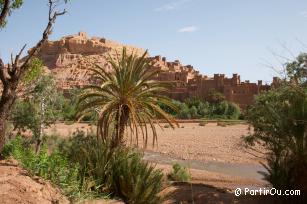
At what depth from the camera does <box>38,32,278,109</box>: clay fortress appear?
69.4m

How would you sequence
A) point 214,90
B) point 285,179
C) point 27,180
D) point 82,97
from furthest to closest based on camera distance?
point 214,90 → point 285,179 → point 82,97 → point 27,180

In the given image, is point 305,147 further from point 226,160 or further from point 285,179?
point 226,160

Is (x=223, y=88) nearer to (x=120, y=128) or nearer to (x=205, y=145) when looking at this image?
(x=205, y=145)

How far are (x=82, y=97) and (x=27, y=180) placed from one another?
163 inches

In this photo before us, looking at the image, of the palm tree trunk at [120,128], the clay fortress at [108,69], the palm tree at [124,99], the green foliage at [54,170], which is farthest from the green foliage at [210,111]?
the green foliage at [54,170]

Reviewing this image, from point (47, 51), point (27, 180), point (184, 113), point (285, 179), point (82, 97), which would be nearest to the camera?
point (27, 180)

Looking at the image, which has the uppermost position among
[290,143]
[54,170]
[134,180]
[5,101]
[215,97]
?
[215,97]

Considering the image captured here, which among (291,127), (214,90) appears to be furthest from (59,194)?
(214,90)

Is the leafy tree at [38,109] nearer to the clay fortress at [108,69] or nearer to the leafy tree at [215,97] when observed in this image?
the clay fortress at [108,69]

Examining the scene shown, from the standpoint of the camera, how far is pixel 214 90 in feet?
237

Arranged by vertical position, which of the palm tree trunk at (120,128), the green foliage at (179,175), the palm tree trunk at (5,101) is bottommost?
the green foliage at (179,175)

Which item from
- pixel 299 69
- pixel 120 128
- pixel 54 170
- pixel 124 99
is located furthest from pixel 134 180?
pixel 299 69

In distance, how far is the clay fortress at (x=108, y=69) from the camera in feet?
228

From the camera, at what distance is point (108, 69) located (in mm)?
98375
